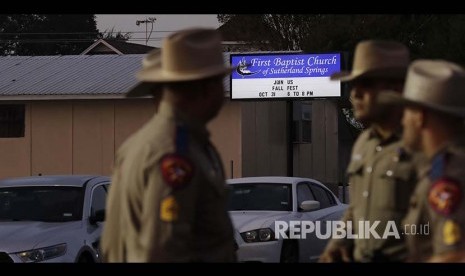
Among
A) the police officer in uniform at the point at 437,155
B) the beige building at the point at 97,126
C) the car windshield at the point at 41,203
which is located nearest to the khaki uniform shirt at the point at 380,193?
the police officer in uniform at the point at 437,155

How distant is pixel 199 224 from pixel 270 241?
904 cm

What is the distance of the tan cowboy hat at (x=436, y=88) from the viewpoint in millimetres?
3989

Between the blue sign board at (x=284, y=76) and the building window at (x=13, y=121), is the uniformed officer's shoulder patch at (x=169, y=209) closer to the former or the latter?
the blue sign board at (x=284, y=76)

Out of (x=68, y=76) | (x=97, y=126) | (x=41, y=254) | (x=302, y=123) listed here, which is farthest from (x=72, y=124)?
(x=41, y=254)

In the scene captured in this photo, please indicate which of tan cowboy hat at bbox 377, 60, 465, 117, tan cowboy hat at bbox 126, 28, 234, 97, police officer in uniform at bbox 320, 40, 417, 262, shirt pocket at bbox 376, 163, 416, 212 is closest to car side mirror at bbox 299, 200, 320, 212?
police officer in uniform at bbox 320, 40, 417, 262

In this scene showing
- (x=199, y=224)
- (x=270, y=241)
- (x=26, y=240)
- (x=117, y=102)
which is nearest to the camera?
(x=199, y=224)

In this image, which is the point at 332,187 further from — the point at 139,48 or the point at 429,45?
the point at 139,48

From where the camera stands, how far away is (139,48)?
5378 centimetres

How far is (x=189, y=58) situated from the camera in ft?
13.4

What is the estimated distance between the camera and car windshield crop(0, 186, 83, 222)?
37.2 feet

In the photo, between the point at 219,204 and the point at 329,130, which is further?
the point at 329,130

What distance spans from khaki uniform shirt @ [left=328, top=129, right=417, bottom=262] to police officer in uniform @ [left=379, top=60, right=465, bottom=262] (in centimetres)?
46

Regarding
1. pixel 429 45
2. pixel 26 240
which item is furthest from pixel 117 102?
pixel 26 240

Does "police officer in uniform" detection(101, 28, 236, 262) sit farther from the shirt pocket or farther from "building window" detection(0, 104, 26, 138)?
"building window" detection(0, 104, 26, 138)
